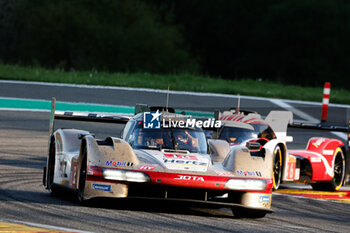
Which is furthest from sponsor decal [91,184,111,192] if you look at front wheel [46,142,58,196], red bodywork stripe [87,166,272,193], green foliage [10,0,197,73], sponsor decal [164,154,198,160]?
green foliage [10,0,197,73]

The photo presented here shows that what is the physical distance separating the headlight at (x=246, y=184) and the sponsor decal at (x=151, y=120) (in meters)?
1.45

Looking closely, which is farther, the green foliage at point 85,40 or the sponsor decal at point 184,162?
the green foliage at point 85,40

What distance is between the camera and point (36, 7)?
178 feet

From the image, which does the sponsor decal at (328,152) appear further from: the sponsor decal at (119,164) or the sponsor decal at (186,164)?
the sponsor decal at (119,164)

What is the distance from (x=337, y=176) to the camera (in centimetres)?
1355

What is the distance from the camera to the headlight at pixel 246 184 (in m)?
8.72

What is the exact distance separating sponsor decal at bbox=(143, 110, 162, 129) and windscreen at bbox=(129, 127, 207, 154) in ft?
0.18

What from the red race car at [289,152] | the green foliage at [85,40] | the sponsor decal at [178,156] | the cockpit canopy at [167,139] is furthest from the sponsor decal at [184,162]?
the green foliage at [85,40]

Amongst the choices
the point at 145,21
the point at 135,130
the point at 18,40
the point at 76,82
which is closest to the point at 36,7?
the point at 18,40

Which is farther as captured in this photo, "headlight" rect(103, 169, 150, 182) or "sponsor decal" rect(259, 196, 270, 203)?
"sponsor decal" rect(259, 196, 270, 203)

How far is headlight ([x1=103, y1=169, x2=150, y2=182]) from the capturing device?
858 cm

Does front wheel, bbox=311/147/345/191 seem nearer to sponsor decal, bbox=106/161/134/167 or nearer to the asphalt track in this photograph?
the asphalt track

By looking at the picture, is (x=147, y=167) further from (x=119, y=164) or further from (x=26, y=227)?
(x=26, y=227)

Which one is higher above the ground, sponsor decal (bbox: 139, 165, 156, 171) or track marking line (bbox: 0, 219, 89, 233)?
sponsor decal (bbox: 139, 165, 156, 171)
